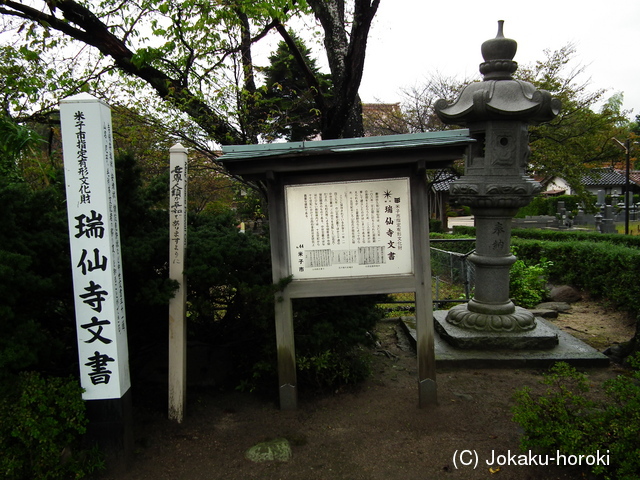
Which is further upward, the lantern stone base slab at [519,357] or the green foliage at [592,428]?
the green foliage at [592,428]

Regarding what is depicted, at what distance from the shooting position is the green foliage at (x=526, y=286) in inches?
310

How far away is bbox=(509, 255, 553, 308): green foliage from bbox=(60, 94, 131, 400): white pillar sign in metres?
6.80

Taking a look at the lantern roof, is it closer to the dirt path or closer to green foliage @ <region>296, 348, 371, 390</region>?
the dirt path

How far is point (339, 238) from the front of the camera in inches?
154

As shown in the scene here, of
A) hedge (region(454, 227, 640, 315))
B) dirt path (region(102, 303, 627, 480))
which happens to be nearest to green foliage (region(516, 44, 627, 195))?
hedge (region(454, 227, 640, 315))

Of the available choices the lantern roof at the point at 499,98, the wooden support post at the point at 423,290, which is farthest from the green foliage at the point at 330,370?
the lantern roof at the point at 499,98

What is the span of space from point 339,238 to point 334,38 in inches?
185

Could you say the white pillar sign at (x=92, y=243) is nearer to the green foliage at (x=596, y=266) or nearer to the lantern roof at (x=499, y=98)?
the lantern roof at (x=499, y=98)

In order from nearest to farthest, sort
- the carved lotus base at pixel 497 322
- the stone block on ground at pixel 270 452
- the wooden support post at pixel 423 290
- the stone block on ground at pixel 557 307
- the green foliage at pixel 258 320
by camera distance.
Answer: the stone block on ground at pixel 270 452 → the wooden support post at pixel 423 290 → the green foliage at pixel 258 320 → the carved lotus base at pixel 497 322 → the stone block on ground at pixel 557 307

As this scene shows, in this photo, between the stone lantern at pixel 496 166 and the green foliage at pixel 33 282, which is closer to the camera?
the green foliage at pixel 33 282

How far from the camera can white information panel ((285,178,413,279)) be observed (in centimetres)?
389

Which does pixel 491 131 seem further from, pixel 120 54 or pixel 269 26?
pixel 120 54

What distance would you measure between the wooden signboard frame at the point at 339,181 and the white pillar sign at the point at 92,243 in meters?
0.96

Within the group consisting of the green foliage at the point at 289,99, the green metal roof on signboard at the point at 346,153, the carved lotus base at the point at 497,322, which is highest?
the green foliage at the point at 289,99
